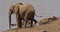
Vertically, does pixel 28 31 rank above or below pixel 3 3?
below

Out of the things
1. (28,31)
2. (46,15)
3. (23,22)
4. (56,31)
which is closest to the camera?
(56,31)

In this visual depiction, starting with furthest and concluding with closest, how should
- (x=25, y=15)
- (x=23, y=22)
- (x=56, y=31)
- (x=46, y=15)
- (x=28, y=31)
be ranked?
(x=46, y=15) → (x=23, y=22) → (x=25, y=15) → (x=28, y=31) → (x=56, y=31)

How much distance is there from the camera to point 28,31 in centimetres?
303

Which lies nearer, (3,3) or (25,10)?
(25,10)

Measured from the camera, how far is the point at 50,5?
4617 mm

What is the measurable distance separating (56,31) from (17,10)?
931 mm

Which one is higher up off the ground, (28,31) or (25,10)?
(25,10)

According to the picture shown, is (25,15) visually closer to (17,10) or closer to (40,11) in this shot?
(17,10)

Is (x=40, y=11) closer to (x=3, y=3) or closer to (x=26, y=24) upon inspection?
(x=3, y=3)

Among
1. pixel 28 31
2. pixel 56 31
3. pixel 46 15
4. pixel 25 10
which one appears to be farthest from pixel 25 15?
pixel 46 15

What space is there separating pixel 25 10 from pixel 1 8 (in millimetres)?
1330

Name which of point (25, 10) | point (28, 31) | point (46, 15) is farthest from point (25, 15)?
point (46, 15)

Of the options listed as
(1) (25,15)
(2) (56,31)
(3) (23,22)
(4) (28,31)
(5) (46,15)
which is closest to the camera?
(2) (56,31)

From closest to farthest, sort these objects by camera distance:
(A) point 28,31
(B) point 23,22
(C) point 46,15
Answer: (A) point 28,31 → (B) point 23,22 → (C) point 46,15
